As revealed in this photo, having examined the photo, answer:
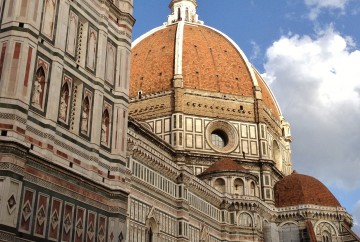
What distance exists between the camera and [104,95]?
46.7 feet

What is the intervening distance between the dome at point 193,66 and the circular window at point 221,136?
438cm

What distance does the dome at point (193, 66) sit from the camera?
6022 cm

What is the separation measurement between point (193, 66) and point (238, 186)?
58.7 ft

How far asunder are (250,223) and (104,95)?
3686 cm

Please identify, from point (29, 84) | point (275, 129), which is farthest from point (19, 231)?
point (275, 129)

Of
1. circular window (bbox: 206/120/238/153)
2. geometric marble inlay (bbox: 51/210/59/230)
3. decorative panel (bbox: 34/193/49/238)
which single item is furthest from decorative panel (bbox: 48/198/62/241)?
circular window (bbox: 206/120/238/153)

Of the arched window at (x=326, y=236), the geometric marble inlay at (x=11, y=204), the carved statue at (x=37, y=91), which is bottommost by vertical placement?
the geometric marble inlay at (x=11, y=204)

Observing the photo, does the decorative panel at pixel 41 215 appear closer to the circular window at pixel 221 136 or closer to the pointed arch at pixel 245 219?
the pointed arch at pixel 245 219

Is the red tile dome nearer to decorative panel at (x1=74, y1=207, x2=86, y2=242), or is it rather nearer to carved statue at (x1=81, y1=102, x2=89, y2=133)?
carved statue at (x1=81, y1=102, x2=89, y2=133)

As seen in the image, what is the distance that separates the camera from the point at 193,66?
6138 cm

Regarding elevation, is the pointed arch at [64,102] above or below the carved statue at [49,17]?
below

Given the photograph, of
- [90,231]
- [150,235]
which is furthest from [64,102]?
[150,235]

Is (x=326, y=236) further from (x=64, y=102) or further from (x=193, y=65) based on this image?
(x=64, y=102)

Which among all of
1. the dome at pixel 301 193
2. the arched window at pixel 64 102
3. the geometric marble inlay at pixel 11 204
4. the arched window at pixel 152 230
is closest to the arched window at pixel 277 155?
the dome at pixel 301 193
